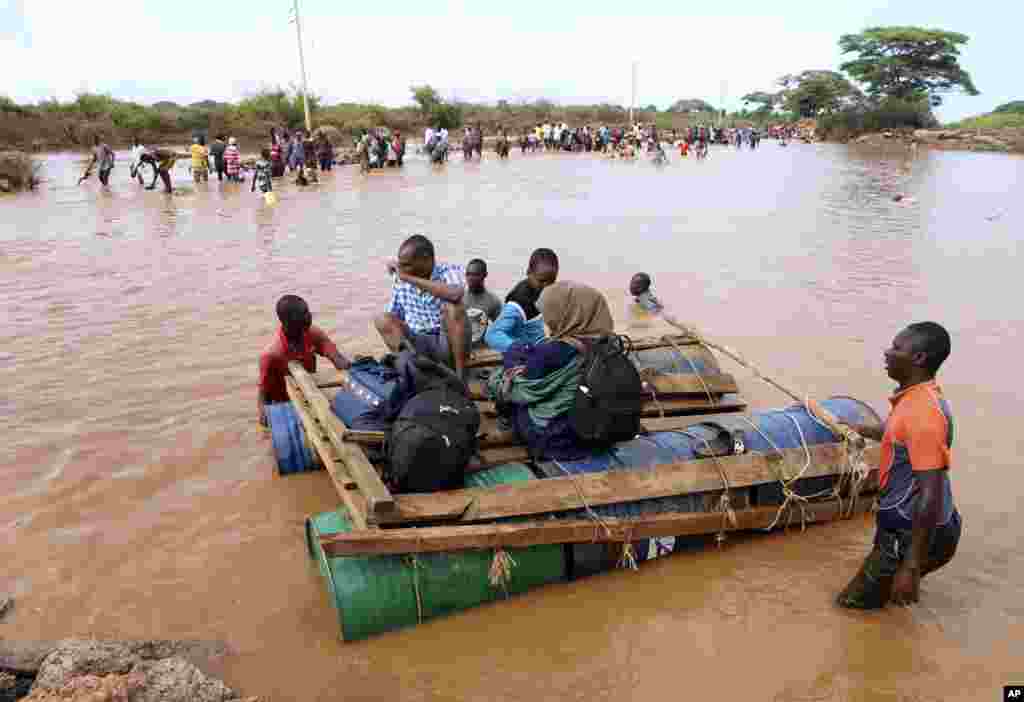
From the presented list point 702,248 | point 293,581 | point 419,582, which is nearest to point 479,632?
point 419,582

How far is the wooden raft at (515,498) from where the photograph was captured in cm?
330

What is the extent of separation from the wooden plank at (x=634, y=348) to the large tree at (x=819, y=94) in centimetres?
6486

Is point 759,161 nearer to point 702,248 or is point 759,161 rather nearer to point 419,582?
point 702,248

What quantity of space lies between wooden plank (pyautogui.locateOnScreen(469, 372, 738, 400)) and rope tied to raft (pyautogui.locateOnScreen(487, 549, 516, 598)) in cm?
211

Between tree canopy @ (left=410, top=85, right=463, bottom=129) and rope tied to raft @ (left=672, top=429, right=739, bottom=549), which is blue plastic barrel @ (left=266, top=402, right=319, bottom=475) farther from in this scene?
tree canopy @ (left=410, top=85, right=463, bottom=129)

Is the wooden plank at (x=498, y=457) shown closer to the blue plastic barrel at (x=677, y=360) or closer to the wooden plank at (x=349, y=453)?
the wooden plank at (x=349, y=453)

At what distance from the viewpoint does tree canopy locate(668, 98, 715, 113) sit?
96250 mm

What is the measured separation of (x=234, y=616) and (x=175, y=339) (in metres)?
4.92

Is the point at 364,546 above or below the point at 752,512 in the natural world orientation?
above

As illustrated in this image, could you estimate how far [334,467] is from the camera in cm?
382

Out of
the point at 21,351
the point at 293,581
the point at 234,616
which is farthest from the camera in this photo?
the point at 21,351

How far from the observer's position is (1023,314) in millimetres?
9062

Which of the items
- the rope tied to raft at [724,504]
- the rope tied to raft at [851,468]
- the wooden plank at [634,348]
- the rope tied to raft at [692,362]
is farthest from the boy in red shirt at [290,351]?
the rope tied to raft at [851,468]

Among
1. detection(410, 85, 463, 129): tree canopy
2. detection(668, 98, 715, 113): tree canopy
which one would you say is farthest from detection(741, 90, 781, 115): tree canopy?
detection(410, 85, 463, 129): tree canopy
